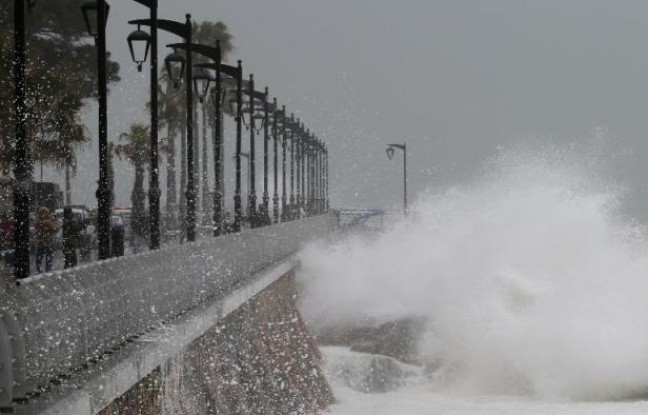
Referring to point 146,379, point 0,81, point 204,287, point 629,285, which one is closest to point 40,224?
point 204,287

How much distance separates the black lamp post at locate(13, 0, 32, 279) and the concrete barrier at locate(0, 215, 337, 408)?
0.63 metres

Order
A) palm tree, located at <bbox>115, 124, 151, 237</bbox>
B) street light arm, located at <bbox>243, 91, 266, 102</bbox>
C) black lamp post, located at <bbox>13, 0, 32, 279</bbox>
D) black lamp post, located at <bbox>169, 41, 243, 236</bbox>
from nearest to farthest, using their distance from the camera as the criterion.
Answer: black lamp post, located at <bbox>13, 0, 32, 279</bbox>
black lamp post, located at <bbox>169, 41, 243, 236</bbox>
street light arm, located at <bbox>243, 91, 266, 102</bbox>
palm tree, located at <bbox>115, 124, 151, 237</bbox>

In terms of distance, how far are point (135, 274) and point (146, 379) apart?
1188 mm

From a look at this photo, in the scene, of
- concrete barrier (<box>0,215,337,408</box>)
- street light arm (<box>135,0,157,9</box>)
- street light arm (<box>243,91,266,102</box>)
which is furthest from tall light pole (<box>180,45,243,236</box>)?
concrete barrier (<box>0,215,337,408</box>)

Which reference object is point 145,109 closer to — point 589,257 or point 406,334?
point 589,257

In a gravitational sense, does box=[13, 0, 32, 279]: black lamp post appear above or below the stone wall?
above

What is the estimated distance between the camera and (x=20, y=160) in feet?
33.5

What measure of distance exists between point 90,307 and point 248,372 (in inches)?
325

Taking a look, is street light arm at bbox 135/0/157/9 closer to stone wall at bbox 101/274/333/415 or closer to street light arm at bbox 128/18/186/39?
street light arm at bbox 128/18/186/39

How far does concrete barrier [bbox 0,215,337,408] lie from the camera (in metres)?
7.40

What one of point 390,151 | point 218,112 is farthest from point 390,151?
point 218,112

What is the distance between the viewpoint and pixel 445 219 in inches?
2130

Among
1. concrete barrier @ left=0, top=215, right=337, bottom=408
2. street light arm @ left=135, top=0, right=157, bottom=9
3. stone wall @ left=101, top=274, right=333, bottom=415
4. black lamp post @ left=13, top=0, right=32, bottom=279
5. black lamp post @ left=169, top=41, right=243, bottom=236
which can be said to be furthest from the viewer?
black lamp post @ left=169, top=41, right=243, bottom=236

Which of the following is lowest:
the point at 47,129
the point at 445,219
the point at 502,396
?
the point at 502,396
